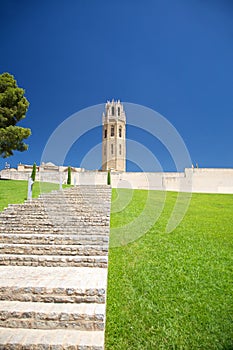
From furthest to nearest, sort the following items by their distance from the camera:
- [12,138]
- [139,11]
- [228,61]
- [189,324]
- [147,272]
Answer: [12,138] < [228,61] < [139,11] < [147,272] < [189,324]

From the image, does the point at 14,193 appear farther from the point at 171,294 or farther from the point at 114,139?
the point at 114,139

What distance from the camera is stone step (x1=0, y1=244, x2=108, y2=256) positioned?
4.60 meters

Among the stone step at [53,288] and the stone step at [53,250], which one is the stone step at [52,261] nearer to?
the stone step at [53,250]

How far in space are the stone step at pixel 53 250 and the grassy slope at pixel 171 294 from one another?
14.9 inches

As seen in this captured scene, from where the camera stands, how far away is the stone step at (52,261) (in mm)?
4254

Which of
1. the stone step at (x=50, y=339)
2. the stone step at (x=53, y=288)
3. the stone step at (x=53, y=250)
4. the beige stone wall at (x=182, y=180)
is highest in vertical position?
the beige stone wall at (x=182, y=180)

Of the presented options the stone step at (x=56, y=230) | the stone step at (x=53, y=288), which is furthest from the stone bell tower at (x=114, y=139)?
the stone step at (x=53, y=288)

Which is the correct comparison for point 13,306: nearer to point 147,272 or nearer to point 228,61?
point 147,272

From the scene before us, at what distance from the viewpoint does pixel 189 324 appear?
108 inches

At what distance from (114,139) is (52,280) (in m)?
48.3

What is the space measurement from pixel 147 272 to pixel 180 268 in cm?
69

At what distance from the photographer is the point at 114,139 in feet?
166

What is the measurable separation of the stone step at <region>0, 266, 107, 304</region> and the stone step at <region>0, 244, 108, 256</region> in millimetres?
892

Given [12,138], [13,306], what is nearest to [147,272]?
[13,306]
